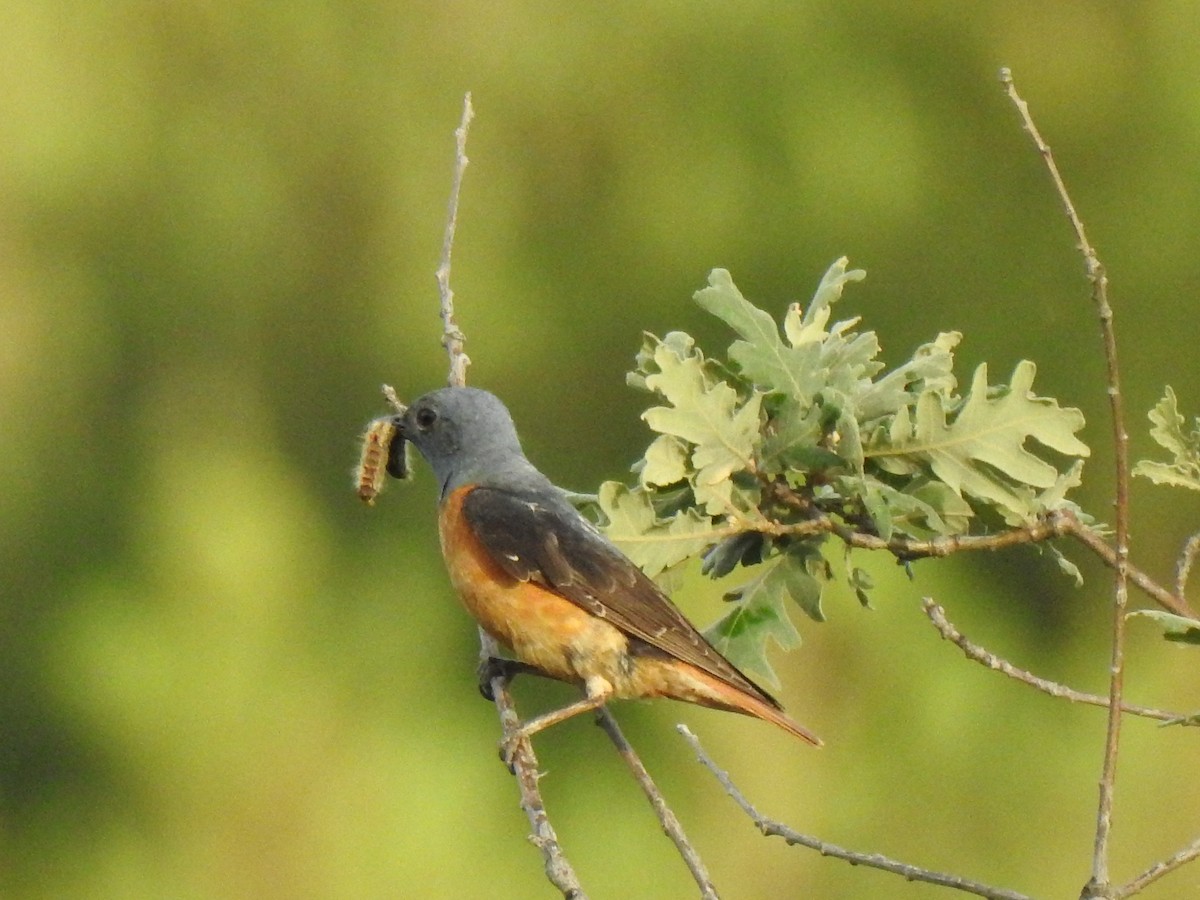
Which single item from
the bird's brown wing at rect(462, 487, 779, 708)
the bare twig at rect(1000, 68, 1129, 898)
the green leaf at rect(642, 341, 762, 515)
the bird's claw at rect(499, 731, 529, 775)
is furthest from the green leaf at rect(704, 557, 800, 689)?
the bare twig at rect(1000, 68, 1129, 898)

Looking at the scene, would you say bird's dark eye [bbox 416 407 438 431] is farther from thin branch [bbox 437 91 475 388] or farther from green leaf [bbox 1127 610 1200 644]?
green leaf [bbox 1127 610 1200 644]

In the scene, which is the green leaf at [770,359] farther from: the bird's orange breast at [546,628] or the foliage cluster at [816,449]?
the bird's orange breast at [546,628]

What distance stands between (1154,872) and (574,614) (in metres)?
1.41

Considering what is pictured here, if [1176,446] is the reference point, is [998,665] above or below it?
below

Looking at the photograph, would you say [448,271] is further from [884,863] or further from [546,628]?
[884,863]

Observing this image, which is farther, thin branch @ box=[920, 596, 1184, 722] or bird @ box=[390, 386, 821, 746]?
bird @ box=[390, 386, 821, 746]

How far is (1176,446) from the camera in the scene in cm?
240

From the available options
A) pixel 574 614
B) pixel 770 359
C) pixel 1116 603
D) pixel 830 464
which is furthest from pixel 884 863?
pixel 574 614

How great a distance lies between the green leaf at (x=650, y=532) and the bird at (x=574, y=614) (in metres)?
0.54

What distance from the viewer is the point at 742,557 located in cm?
260

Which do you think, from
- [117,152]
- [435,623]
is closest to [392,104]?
[117,152]

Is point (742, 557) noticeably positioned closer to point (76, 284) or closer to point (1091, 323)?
point (1091, 323)

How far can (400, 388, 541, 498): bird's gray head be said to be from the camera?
3406mm

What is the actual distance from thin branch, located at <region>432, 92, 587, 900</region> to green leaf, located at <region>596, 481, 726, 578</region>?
42cm
